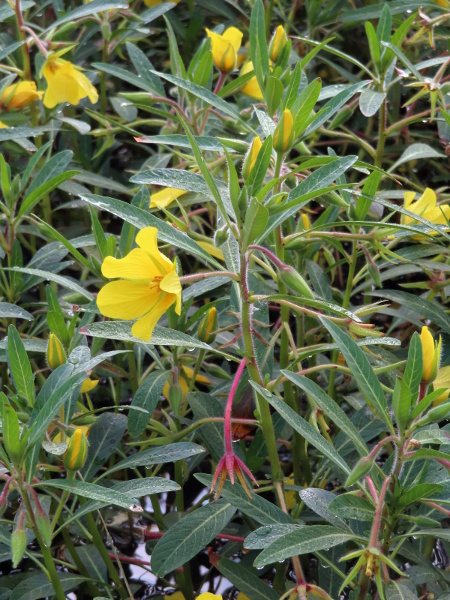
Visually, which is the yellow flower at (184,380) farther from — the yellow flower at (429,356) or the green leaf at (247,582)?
the yellow flower at (429,356)

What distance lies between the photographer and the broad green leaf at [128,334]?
40.8 inches

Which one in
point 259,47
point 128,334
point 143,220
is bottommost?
point 128,334

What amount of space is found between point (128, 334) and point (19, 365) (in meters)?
0.18

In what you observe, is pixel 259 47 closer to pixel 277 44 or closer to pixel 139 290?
pixel 277 44

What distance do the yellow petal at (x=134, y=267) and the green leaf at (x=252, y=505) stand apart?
30 centimetres

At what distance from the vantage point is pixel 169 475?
1.75 metres

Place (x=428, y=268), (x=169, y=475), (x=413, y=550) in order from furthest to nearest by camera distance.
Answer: (x=169, y=475)
(x=428, y=268)
(x=413, y=550)

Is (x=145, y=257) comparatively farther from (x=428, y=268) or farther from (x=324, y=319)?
(x=428, y=268)

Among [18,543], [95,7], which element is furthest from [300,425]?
[95,7]

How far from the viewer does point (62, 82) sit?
1.70 m

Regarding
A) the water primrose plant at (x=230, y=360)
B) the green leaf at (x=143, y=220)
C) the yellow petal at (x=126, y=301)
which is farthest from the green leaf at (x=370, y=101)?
the yellow petal at (x=126, y=301)

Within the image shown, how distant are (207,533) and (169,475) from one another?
0.63m

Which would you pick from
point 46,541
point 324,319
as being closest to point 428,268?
point 324,319

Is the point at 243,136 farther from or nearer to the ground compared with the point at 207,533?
farther from the ground
